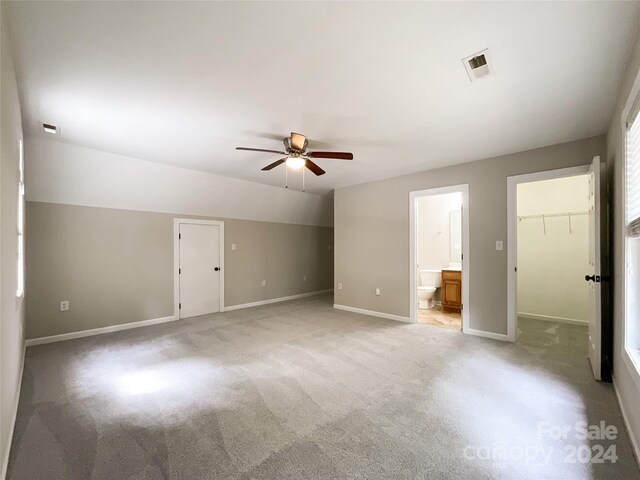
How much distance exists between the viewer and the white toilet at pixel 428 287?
537 centimetres

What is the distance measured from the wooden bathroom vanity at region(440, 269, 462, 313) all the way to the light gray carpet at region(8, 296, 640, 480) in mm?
1647

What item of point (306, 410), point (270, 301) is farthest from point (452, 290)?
point (306, 410)

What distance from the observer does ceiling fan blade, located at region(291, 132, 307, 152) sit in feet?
8.95

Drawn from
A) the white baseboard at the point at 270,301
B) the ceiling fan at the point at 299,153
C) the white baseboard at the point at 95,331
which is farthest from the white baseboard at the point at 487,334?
the white baseboard at the point at 95,331

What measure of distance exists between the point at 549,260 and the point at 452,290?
1540mm

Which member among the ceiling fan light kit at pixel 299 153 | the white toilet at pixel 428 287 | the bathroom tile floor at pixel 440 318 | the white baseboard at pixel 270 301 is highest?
the ceiling fan light kit at pixel 299 153

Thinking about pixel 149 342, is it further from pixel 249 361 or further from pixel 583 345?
pixel 583 345

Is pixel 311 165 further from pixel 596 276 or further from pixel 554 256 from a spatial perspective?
pixel 554 256

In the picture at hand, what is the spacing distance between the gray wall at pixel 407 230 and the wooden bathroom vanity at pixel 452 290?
3.76ft

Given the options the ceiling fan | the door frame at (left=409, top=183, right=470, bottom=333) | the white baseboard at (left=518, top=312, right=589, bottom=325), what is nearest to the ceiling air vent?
the ceiling fan

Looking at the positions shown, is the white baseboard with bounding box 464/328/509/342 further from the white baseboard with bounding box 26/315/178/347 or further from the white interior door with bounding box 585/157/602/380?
the white baseboard with bounding box 26/315/178/347

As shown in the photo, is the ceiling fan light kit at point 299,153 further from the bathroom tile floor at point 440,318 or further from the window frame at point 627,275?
the bathroom tile floor at point 440,318

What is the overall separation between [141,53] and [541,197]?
5.58 metres

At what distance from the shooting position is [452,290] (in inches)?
200
